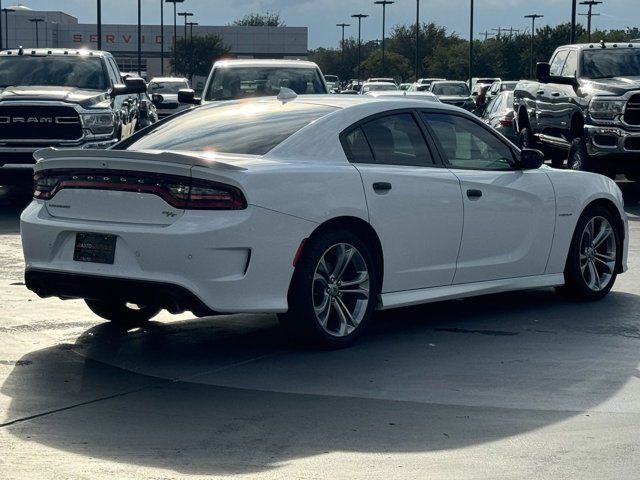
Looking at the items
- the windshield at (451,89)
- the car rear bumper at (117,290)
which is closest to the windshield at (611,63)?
the car rear bumper at (117,290)

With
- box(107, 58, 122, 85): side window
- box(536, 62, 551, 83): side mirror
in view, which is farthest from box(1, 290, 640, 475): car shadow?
box(536, 62, 551, 83): side mirror

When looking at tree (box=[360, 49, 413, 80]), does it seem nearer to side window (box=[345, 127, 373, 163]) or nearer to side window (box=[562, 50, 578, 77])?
side window (box=[562, 50, 578, 77])

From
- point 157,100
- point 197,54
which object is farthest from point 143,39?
point 157,100

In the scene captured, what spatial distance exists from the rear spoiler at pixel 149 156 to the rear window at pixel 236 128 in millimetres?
200

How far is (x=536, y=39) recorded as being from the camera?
356ft

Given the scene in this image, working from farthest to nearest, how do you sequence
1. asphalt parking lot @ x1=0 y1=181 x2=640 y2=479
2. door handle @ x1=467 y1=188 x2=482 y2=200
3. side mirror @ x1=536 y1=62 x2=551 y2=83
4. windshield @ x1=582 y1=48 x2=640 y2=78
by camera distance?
side mirror @ x1=536 y1=62 x2=551 y2=83
windshield @ x1=582 y1=48 x2=640 y2=78
door handle @ x1=467 y1=188 x2=482 y2=200
asphalt parking lot @ x1=0 y1=181 x2=640 y2=479

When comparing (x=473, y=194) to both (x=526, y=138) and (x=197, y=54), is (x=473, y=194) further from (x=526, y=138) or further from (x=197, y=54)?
(x=197, y=54)

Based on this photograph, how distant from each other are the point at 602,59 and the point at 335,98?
42.8 feet

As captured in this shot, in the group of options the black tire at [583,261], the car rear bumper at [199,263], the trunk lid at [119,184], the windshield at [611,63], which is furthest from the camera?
the windshield at [611,63]

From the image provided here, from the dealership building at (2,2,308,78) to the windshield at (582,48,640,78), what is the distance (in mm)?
101517

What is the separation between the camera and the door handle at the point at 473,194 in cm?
935

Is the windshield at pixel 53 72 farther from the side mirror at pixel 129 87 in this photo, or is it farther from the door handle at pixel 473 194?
the door handle at pixel 473 194

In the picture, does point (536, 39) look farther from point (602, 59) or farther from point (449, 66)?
point (602, 59)

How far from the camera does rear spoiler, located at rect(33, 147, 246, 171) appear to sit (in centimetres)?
781
